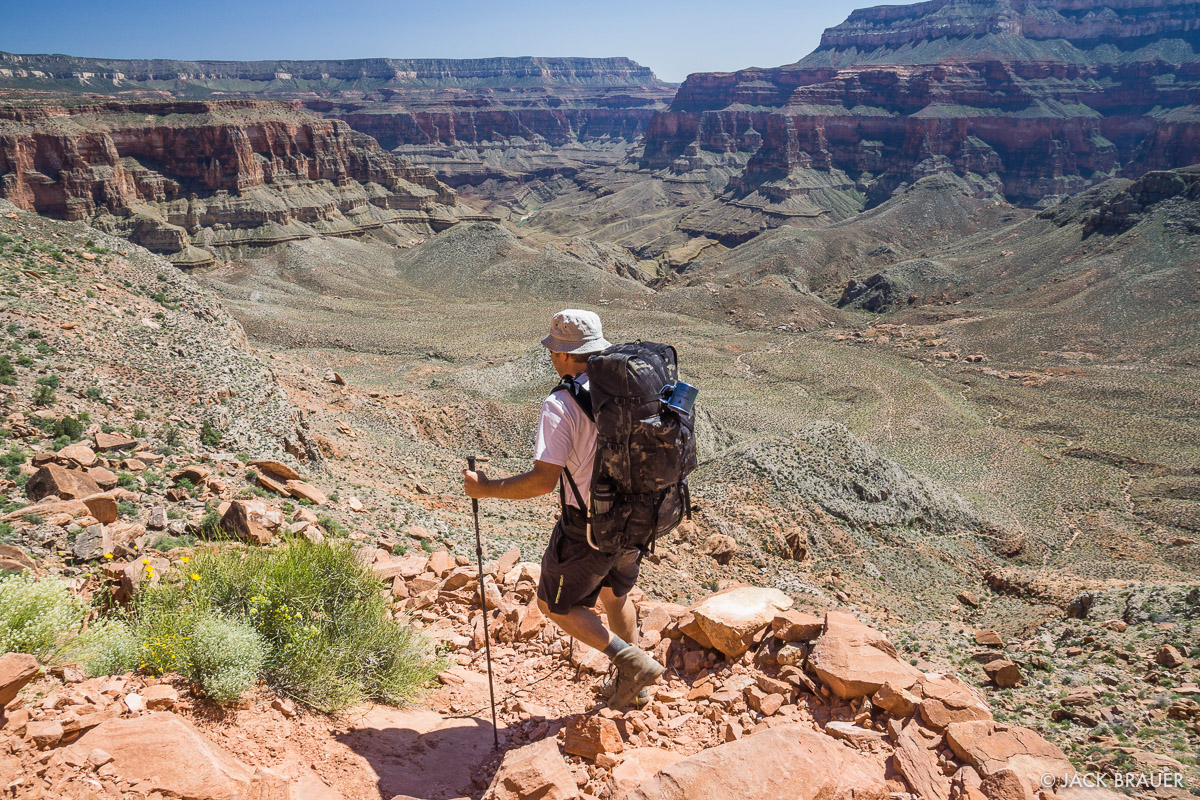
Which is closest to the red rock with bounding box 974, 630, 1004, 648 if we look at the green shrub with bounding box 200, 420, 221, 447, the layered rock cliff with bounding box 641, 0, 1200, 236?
the green shrub with bounding box 200, 420, 221, 447

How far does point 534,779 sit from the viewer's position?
168 inches

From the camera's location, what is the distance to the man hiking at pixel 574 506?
15.8 ft

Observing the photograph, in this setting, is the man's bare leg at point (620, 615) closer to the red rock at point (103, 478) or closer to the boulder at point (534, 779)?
the boulder at point (534, 779)

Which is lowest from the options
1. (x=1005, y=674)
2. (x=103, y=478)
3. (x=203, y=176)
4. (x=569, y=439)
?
(x=1005, y=674)

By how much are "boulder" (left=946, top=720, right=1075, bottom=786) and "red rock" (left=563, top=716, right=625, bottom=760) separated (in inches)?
88.4

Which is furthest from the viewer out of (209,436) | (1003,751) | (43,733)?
(209,436)

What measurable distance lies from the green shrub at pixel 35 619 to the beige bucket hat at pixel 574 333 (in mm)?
3620

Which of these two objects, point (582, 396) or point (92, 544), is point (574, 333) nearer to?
point (582, 396)

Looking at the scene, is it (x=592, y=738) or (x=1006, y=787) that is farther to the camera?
(x=592, y=738)

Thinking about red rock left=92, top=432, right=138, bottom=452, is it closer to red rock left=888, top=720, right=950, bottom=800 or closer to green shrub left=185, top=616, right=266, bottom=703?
green shrub left=185, top=616, right=266, bottom=703

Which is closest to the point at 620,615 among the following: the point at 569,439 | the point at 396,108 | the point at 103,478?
the point at 569,439

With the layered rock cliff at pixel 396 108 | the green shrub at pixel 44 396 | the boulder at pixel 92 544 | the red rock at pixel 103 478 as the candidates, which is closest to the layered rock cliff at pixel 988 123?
the layered rock cliff at pixel 396 108

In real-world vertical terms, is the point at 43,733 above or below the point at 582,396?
below

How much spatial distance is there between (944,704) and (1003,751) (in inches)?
17.9
